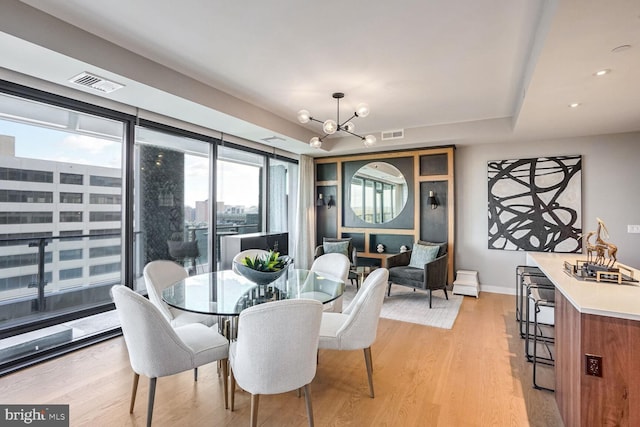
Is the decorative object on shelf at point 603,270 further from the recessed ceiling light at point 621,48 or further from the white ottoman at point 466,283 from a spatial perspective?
the white ottoman at point 466,283

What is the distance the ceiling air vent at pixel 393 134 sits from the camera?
17.6 ft

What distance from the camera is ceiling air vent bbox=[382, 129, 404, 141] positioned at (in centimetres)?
536

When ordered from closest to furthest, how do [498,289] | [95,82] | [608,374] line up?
[608,374] < [95,82] < [498,289]

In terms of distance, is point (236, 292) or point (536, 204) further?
point (536, 204)

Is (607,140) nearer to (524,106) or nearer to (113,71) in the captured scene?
(524,106)

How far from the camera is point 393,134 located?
541 centimetres

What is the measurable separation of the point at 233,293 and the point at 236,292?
0.03 m

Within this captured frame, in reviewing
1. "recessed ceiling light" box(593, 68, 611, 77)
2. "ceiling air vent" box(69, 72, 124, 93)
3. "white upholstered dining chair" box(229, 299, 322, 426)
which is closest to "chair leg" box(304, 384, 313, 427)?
"white upholstered dining chair" box(229, 299, 322, 426)

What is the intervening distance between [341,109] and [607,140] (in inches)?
153

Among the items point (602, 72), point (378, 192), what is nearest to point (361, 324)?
point (602, 72)

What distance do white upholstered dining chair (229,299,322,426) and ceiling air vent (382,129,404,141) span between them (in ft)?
14.0

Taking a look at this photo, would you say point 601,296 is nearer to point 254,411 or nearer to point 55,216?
point 254,411

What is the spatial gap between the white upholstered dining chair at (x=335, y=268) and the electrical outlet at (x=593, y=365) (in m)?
1.89

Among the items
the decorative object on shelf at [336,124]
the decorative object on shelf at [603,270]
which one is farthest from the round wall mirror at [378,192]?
the decorative object on shelf at [603,270]
